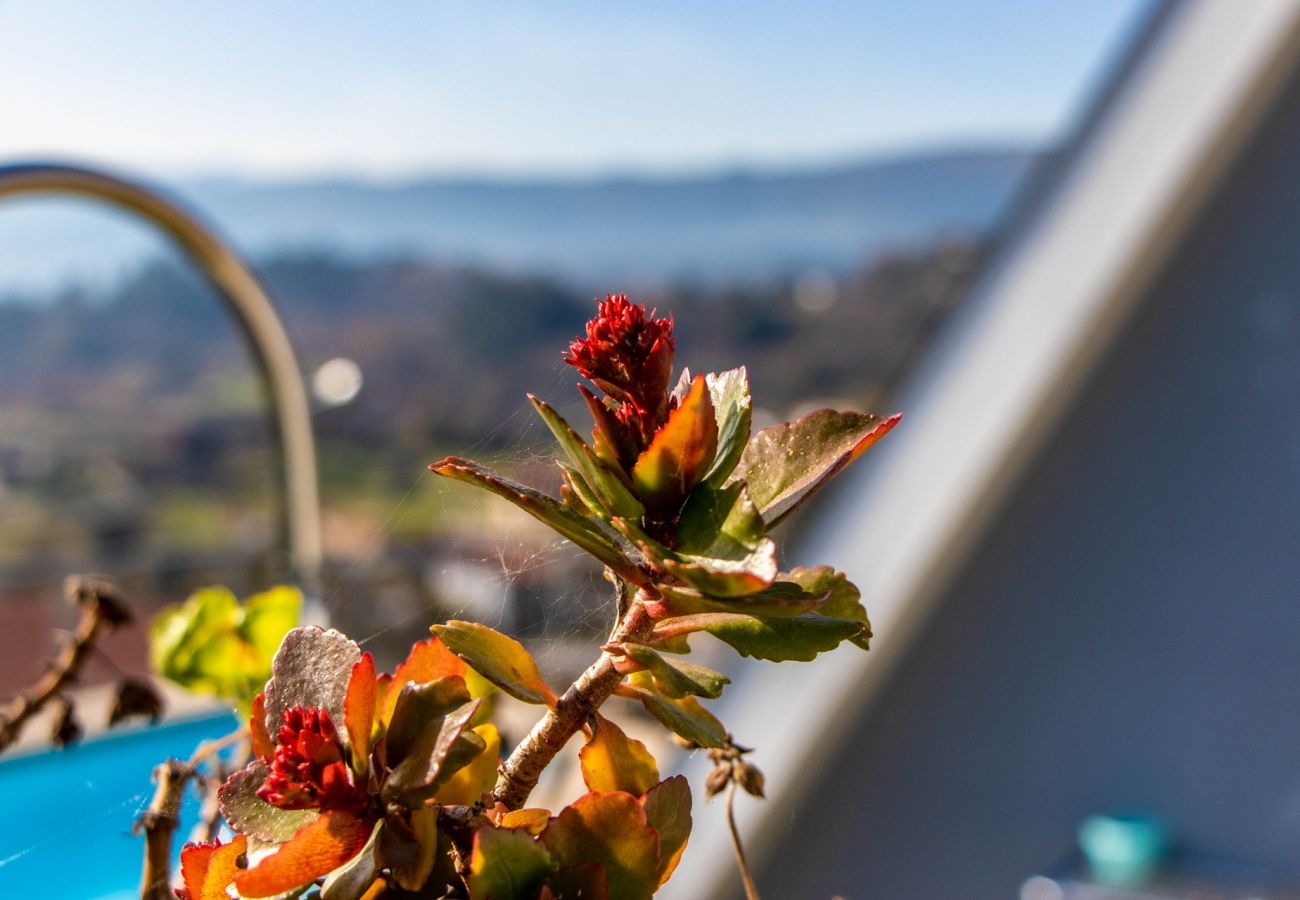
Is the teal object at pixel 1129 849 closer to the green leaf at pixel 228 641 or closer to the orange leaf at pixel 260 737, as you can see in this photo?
the green leaf at pixel 228 641

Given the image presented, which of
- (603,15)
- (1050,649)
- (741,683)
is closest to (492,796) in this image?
(1050,649)

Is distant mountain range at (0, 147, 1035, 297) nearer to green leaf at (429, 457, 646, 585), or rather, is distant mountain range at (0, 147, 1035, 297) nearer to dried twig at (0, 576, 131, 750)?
dried twig at (0, 576, 131, 750)

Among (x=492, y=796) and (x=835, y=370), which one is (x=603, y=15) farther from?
(x=492, y=796)

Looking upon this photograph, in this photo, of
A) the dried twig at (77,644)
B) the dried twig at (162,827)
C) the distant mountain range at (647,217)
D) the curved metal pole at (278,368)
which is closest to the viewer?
the dried twig at (162,827)

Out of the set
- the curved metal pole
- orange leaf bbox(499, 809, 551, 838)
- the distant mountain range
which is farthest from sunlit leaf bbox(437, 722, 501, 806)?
the distant mountain range

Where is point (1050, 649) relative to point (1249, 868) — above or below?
above

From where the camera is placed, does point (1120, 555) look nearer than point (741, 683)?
Yes

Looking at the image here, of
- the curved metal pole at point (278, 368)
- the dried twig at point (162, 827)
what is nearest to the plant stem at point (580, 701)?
the dried twig at point (162, 827)
